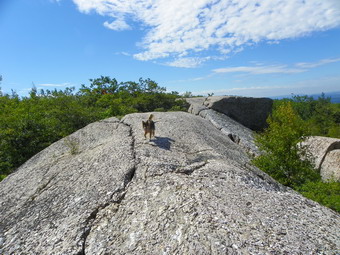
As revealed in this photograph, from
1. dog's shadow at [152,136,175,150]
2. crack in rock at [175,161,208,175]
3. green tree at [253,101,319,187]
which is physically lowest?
green tree at [253,101,319,187]

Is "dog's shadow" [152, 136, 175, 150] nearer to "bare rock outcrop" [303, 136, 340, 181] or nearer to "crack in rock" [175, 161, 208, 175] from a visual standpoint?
"crack in rock" [175, 161, 208, 175]

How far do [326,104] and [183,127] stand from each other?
1939 inches

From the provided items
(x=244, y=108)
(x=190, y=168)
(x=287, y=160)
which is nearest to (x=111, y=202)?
(x=190, y=168)

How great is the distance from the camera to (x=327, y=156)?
44.8 ft

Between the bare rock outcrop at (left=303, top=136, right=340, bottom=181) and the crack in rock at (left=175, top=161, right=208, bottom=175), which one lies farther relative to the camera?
the bare rock outcrop at (left=303, top=136, right=340, bottom=181)

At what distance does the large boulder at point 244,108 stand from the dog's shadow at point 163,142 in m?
12.0

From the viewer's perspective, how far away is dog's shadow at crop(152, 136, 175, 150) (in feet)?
25.5

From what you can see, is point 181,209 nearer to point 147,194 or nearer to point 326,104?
point 147,194

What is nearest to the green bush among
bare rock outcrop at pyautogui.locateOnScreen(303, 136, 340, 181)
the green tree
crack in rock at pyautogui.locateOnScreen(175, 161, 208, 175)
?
the green tree

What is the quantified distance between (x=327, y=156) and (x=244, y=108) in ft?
29.4

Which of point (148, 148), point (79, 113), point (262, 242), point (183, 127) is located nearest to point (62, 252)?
point (262, 242)

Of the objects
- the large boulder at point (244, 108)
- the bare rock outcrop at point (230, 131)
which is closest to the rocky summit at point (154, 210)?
the bare rock outcrop at point (230, 131)

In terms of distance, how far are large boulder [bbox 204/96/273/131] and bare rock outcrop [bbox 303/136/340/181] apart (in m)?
7.26

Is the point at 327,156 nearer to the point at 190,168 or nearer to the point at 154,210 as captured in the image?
the point at 190,168
